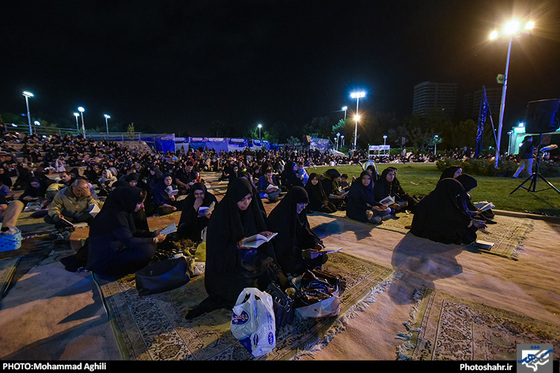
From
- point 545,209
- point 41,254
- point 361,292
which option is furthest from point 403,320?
point 545,209

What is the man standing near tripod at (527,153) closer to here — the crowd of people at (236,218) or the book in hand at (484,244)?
the crowd of people at (236,218)

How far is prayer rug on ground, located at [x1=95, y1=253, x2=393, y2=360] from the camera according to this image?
7.33 feet

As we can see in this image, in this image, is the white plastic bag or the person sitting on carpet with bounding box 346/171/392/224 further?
the person sitting on carpet with bounding box 346/171/392/224

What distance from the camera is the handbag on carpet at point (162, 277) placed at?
10.4 feet

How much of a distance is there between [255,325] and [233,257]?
0.92 m

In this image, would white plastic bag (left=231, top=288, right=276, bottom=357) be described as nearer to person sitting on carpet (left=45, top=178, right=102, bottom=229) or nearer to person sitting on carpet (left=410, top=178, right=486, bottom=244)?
person sitting on carpet (left=410, top=178, right=486, bottom=244)

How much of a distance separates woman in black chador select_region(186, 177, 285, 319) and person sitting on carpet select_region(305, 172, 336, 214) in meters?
4.46

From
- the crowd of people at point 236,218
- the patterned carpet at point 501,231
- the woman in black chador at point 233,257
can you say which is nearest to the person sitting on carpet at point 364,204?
the crowd of people at point 236,218

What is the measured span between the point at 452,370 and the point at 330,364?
3.37ft

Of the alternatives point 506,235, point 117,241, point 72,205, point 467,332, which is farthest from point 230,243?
point 506,235

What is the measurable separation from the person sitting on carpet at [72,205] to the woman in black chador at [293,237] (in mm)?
4426

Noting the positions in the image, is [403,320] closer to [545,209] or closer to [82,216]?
[82,216]

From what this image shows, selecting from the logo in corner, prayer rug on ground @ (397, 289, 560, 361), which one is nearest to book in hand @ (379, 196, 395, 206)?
prayer rug on ground @ (397, 289, 560, 361)

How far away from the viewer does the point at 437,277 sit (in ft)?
11.6
